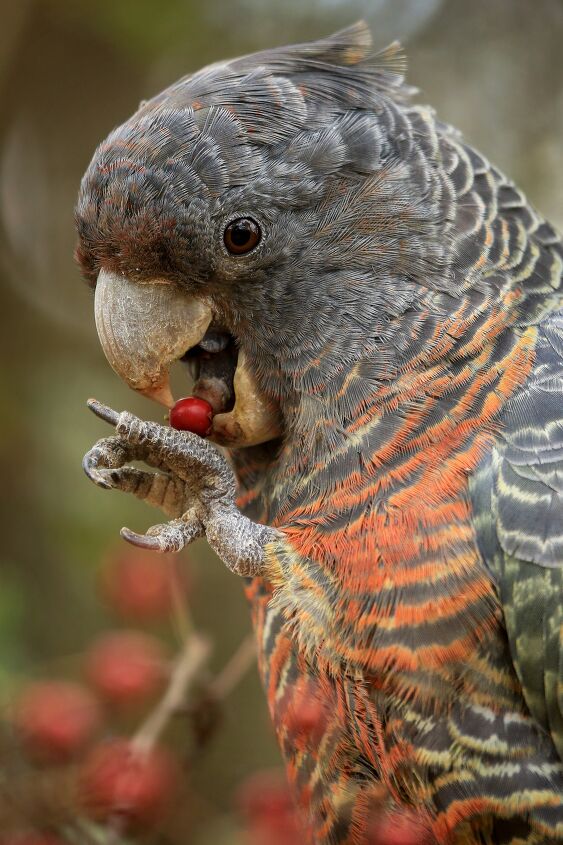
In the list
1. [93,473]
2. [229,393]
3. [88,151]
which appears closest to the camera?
[93,473]

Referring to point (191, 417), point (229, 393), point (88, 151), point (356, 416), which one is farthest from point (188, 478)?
point (88, 151)

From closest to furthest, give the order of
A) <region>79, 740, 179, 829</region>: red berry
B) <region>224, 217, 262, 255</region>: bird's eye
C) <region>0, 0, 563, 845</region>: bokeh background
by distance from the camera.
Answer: <region>79, 740, 179, 829</region>: red berry
<region>224, 217, 262, 255</region>: bird's eye
<region>0, 0, 563, 845</region>: bokeh background

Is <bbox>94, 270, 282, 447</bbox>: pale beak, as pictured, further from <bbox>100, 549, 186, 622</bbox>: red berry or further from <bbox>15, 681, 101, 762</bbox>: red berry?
<bbox>15, 681, 101, 762</bbox>: red berry

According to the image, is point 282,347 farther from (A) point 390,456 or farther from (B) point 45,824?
(B) point 45,824

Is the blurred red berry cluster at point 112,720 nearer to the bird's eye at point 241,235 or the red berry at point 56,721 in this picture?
the red berry at point 56,721

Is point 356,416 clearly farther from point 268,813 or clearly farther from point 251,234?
point 268,813

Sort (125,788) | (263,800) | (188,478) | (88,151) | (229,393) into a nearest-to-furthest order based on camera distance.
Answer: (125,788)
(263,800)
(188,478)
(229,393)
(88,151)

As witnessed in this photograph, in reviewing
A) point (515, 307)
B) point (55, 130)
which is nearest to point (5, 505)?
point (55, 130)

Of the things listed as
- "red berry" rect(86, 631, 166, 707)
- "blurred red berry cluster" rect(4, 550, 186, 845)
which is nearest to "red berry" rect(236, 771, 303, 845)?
"blurred red berry cluster" rect(4, 550, 186, 845)
